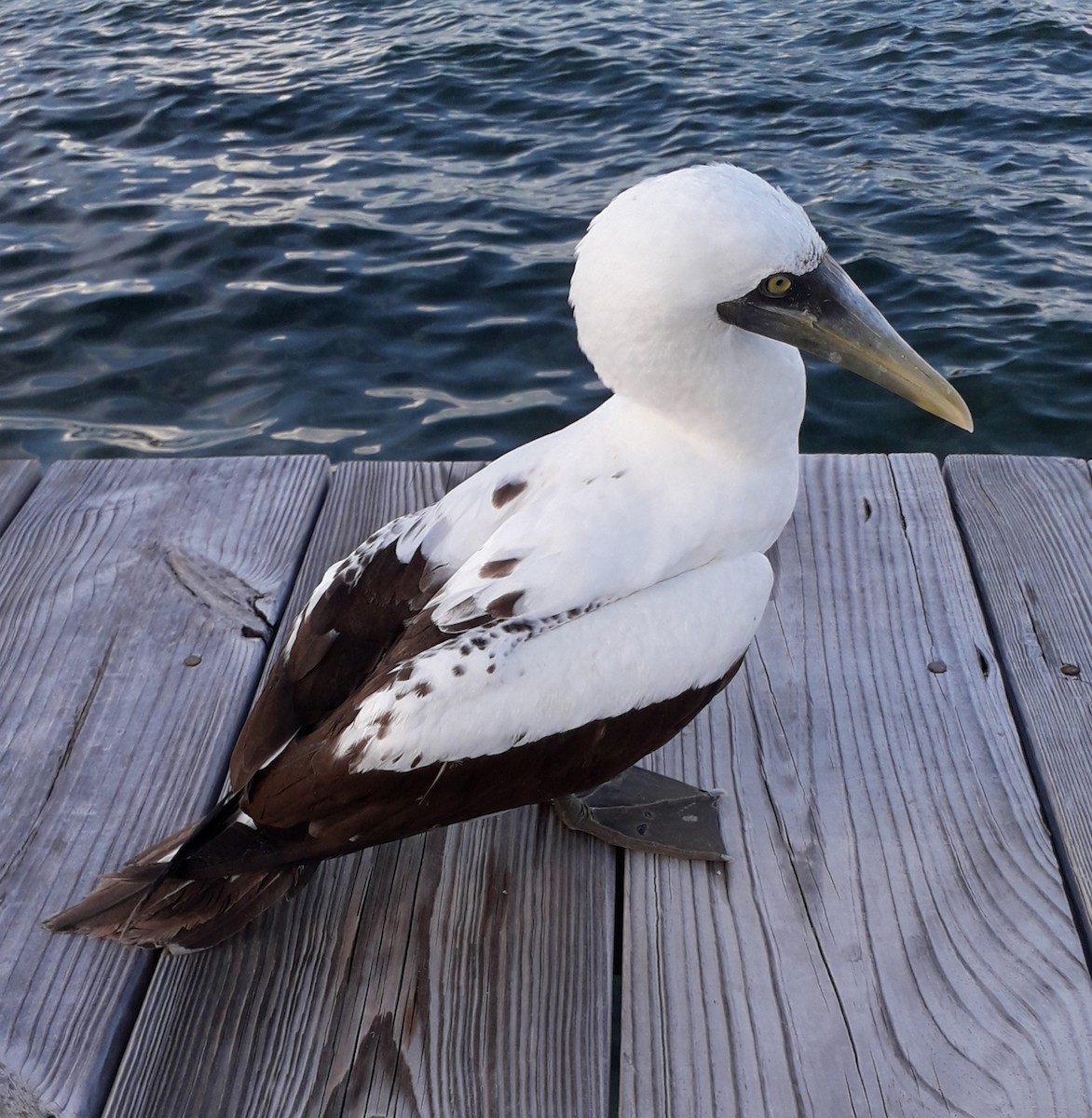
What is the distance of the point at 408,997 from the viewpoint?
2.08 m

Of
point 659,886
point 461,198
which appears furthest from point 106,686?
point 461,198

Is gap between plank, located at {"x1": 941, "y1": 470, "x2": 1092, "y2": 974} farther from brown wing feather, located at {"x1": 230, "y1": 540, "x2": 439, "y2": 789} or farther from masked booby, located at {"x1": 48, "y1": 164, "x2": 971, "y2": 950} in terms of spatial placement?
brown wing feather, located at {"x1": 230, "y1": 540, "x2": 439, "y2": 789}

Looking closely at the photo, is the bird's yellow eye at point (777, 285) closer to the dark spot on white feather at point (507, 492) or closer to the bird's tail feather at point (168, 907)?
the dark spot on white feather at point (507, 492)

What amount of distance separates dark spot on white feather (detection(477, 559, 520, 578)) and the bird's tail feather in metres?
0.63

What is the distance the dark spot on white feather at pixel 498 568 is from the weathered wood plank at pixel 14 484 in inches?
62.9

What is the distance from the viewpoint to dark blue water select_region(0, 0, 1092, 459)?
5.34 m

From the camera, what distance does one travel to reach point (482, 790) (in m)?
2.17

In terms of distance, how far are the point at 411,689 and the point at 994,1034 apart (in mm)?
1091

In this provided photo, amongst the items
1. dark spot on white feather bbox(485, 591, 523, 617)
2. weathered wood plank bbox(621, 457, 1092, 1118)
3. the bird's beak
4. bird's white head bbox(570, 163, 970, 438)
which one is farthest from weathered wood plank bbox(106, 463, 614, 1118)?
the bird's beak

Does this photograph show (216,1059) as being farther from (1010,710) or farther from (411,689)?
(1010,710)

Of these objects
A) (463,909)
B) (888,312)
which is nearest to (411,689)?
(463,909)

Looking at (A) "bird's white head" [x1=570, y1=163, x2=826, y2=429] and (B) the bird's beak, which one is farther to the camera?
(B) the bird's beak

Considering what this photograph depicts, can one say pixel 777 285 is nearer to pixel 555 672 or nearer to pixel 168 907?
pixel 555 672

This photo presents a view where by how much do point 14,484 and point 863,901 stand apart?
2.46 meters
